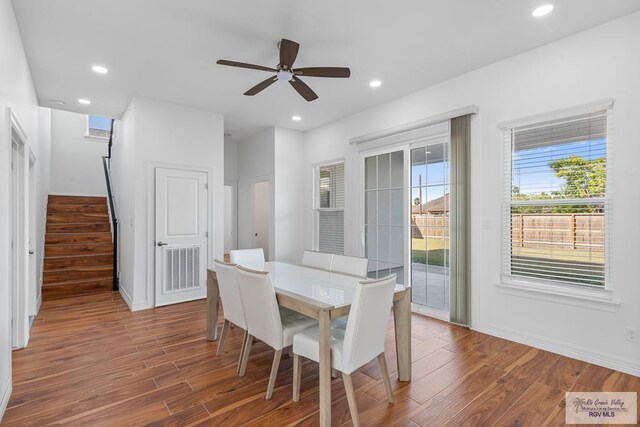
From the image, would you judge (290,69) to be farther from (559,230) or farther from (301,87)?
(559,230)

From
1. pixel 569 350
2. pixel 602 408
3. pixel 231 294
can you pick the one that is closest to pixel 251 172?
pixel 231 294

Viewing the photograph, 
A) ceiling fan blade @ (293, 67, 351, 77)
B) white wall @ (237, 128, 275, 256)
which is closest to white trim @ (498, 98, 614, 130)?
ceiling fan blade @ (293, 67, 351, 77)

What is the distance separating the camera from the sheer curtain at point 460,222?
12.0 ft

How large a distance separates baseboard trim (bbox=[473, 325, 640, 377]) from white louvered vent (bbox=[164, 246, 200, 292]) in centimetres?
395

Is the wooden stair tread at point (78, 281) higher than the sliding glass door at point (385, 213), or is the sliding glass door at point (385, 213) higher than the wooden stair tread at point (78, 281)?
the sliding glass door at point (385, 213)

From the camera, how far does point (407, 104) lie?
4355 mm

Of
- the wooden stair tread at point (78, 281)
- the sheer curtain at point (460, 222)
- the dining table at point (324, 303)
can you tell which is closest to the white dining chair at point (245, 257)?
the dining table at point (324, 303)

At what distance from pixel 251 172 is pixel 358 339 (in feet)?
17.3

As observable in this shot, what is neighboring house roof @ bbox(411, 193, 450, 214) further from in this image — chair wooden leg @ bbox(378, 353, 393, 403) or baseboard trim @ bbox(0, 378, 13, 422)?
baseboard trim @ bbox(0, 378, 13, 422)

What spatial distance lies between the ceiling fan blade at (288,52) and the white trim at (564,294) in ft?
10.1

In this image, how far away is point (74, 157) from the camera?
7.52 metres

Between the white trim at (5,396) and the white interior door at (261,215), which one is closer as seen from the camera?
the white trim at (5,396)

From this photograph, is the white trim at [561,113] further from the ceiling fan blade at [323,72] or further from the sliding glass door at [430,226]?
the ceiling fan blade at [323,72]

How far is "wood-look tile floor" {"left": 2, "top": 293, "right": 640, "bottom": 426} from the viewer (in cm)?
206
